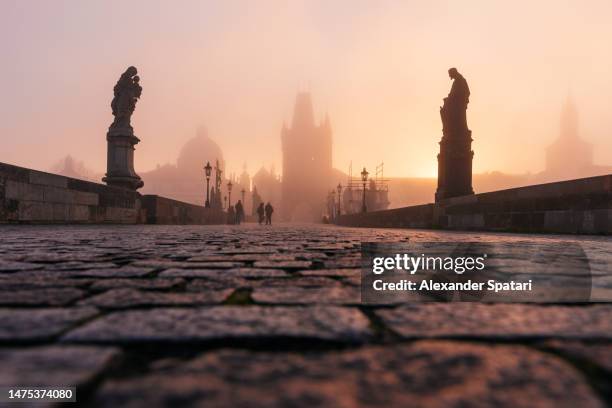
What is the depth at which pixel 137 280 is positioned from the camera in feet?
7.77

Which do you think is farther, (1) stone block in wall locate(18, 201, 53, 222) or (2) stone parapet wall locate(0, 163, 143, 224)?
(1) stone block in wall locate(18, 201, 53, 222)

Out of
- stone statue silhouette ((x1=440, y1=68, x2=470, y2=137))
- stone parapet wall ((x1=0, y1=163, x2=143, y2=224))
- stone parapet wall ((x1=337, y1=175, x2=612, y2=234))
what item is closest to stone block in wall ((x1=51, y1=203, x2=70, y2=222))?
stone parapet wall ((x1=0, y1=163, x2=143, y2=224))

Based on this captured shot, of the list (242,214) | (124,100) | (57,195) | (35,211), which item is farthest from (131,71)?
(242,214)

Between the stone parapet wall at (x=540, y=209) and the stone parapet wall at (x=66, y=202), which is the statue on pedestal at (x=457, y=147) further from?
the stone parapet wall at (x=66, y=202)

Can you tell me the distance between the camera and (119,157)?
15.6m

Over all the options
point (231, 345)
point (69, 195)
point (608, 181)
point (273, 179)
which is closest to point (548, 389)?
point (231, 345)

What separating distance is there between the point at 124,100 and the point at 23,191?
7.48 meters

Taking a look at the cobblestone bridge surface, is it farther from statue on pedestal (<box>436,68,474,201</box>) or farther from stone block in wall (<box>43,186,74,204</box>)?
statue on pedestal (<box>436,68,474,201</box>)

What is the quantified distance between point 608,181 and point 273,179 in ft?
464

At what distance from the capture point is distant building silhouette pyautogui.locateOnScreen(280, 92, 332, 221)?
11600cm

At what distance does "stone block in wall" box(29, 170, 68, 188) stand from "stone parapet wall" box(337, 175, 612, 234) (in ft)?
34.0

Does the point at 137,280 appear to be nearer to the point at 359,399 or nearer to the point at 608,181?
the point at 359,399

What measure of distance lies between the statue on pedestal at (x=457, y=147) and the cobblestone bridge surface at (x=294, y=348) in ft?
46.9

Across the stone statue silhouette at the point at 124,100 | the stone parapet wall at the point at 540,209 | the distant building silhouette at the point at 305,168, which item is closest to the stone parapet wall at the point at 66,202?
the stone statue silhouette at the point at 124,100
